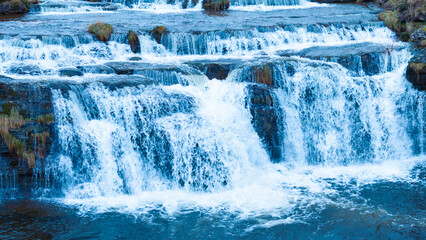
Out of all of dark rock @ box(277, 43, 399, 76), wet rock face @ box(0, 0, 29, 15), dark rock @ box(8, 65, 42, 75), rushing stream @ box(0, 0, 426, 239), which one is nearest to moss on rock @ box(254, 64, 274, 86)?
rushing stream @ box(0, 0, 426, 239)

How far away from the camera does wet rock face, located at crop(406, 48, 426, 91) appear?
45.0 feet

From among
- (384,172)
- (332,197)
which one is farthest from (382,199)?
(384,172)

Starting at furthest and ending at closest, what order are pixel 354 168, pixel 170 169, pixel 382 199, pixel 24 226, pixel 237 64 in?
1. pixel 237 64
2. pixel 354 168
3. pixel 170 169
4. pixel 382 199
5. pixel 24 226

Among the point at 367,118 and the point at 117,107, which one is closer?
the point at 117,107

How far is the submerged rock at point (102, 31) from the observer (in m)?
16.4

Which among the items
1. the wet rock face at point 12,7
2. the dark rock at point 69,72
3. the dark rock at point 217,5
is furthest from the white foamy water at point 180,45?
the wet rock face at point 12,7

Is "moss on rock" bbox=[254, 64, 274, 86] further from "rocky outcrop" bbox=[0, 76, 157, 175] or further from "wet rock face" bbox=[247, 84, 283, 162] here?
"rocky outcrop" bbox=[0, 76, 157, 175]

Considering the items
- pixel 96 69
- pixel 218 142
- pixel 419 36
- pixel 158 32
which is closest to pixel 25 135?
pixel 96 69

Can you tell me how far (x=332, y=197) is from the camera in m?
10.9

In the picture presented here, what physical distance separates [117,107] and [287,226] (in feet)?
17.0

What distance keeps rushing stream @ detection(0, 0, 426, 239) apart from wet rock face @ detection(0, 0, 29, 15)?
5.46 m

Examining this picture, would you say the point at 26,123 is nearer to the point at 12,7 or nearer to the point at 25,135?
the point at 25,135

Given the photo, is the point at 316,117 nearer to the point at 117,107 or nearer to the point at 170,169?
the point at 170,169

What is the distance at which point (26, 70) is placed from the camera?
Result: 13.4 meters
